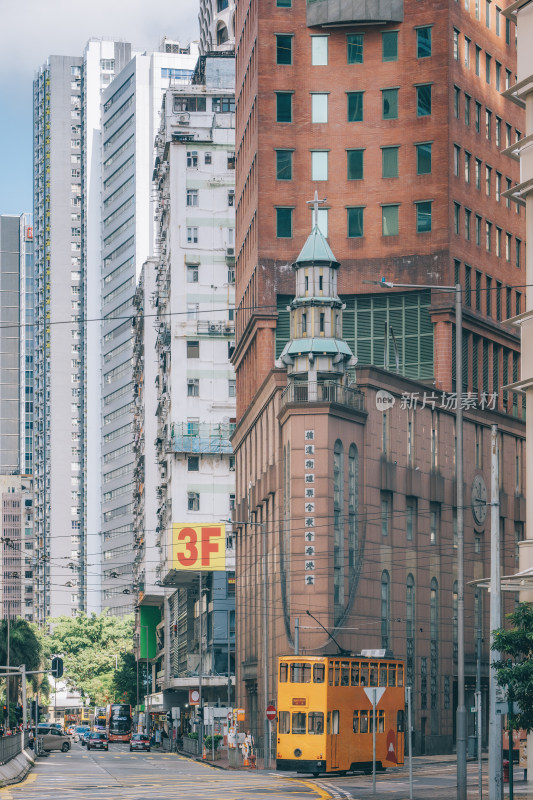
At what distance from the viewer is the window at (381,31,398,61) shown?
301 ft

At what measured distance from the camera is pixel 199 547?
4360 inches

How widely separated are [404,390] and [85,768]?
29.1m

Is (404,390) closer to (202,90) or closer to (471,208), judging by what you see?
(471,208)

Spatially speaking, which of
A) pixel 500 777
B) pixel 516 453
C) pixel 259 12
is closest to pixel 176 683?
pixel 516 453

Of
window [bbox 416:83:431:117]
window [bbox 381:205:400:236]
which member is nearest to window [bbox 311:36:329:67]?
window [bbox 416:83:431:117]

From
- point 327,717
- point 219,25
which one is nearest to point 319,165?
point 327,717

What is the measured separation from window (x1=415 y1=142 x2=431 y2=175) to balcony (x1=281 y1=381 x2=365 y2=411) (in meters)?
18.2

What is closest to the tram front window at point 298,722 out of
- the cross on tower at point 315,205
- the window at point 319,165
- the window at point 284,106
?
the cross on tower at point 315,205

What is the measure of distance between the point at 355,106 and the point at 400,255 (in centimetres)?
1000

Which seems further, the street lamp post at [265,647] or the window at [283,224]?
the window at [283,224]

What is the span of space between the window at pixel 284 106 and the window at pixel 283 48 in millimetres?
2145

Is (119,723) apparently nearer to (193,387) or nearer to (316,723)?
(193,387)

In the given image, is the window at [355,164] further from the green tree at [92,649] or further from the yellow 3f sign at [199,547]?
the green tree at [92,649]

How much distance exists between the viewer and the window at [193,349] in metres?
126
